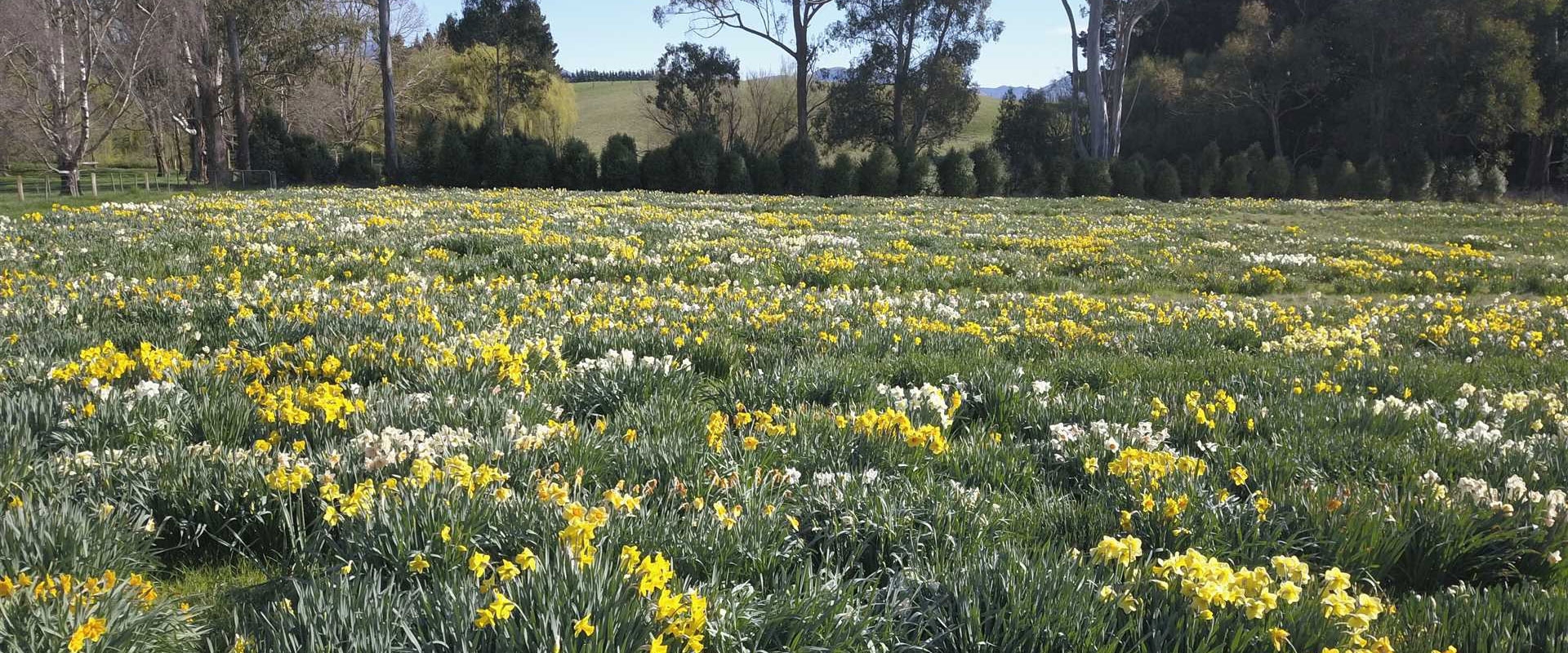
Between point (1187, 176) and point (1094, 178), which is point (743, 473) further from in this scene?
point (1187, 176)

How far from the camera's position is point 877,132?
52.8 m

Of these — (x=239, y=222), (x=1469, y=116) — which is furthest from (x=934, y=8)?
(x=239, y=222)

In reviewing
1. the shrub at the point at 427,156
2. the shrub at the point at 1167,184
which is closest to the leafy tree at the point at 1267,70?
the shrub at the point at 1167,184

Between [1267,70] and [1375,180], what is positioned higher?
[1267,70]

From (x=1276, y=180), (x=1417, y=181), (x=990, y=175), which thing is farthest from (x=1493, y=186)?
(x=990, y=175)

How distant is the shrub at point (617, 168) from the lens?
3606 cm

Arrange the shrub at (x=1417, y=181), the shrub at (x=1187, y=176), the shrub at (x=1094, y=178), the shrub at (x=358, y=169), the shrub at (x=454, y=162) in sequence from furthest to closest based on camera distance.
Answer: the shrub at (x=1187, y=176) < the shrub at (x=1417, y=181) < the shrub at (x=1094, y=178) < the shrub at (x=358, y=169) < the shrub at (x=454, y=162)

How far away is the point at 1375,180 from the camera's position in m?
38.7

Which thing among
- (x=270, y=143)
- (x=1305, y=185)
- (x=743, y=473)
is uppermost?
(x=270, y=143)

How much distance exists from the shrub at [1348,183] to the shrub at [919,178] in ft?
61.7

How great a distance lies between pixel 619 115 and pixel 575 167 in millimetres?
69884

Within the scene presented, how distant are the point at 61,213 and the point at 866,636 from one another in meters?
14.0

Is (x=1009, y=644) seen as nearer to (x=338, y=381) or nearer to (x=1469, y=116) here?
(x=338, y=381)

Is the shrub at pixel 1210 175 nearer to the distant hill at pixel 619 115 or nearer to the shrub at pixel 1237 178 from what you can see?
the shrub at pixel 1237 178
